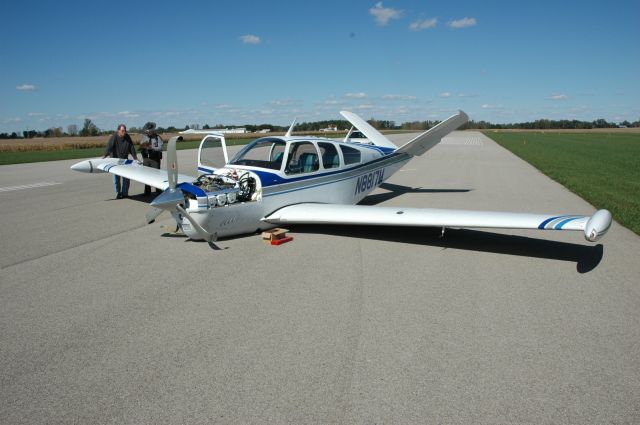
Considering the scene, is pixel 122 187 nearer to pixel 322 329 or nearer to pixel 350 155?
pixel 350 155

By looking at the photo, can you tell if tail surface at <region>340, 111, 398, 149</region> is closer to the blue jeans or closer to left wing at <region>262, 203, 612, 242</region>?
left wing at <region>262, 203, 612, 242</region>

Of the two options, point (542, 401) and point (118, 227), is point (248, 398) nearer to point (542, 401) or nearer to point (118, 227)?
point (542, 401)

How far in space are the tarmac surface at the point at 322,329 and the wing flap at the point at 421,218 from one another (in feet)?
1.61

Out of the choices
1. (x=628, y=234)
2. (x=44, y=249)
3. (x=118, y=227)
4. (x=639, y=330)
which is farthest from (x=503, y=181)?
(x=44, y=249)

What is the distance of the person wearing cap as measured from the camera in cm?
1160

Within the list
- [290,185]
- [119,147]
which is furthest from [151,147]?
[290,185]

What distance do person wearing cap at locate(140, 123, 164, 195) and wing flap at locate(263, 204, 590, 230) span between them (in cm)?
594

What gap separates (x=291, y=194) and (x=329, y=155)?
5.15 ft

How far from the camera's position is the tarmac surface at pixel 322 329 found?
3086mm

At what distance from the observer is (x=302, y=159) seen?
8406mm

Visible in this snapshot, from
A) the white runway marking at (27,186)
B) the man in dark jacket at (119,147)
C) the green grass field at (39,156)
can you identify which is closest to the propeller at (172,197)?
the man in dark jacket at (119,147)

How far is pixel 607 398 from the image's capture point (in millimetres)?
3123

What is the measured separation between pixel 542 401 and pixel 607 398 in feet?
1.70

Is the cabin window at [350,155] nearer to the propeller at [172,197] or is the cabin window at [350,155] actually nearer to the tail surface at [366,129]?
the tail surface at [366,129]
